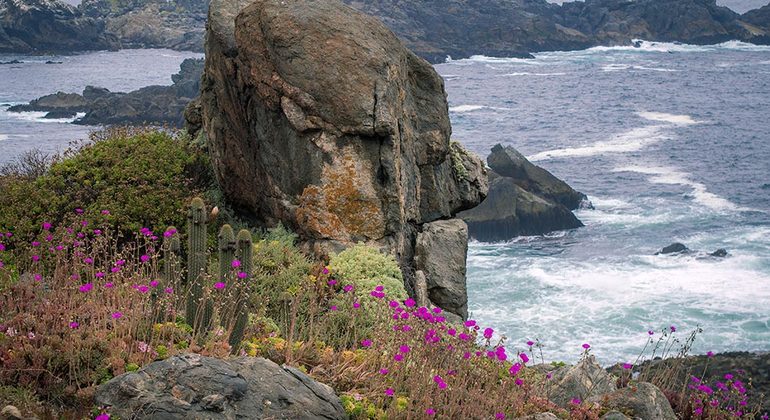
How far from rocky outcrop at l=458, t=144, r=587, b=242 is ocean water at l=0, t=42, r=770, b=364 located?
4.54ft

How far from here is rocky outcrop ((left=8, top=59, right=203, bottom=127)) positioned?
2862 inches

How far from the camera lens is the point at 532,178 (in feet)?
174

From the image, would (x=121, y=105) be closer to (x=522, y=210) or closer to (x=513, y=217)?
(x=522, y=210)

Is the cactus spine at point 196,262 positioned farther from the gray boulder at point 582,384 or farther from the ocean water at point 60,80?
the ocean water at point 60,80

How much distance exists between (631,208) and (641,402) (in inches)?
1685

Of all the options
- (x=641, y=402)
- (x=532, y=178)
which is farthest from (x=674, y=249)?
(x=641, y=402)

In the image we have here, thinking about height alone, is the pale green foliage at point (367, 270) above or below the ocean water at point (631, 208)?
above

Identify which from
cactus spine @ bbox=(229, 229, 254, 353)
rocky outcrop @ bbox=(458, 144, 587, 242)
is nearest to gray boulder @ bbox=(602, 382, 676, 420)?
cactus spine @ bbox=(229, 229, 254, 353)

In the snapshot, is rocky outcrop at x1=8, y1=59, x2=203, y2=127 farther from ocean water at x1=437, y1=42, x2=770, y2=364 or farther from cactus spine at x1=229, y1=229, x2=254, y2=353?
cactus spine at x1=229, y1=229, x2=254, y2=353

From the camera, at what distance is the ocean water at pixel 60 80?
62.2 metres

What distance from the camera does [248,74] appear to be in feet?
42.2

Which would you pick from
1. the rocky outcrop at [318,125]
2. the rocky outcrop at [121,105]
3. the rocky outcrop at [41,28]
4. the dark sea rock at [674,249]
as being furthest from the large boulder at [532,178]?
the rocky outcrop at [41,28]

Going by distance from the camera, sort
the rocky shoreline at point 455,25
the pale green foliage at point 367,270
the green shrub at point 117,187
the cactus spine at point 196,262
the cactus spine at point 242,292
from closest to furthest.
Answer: the cactus spine at point 242,292
the cactus spine at point 196,262
the pale green foliage at point 367,270
the green shrub at point 117,187
the rocky shoreline at point 455,25

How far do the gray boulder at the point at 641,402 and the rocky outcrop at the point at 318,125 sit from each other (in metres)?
4.13
